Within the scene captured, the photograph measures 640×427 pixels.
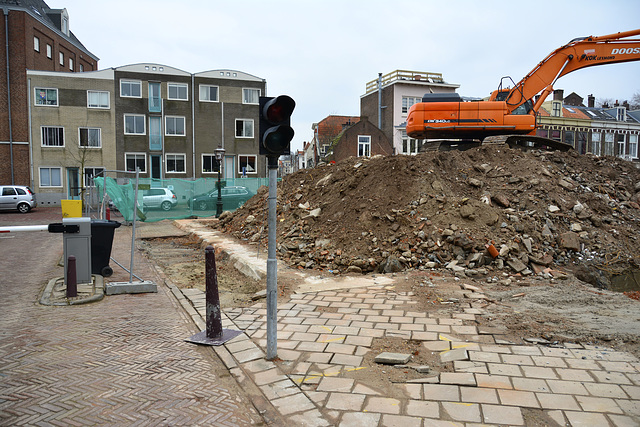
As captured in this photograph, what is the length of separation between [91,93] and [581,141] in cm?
4225

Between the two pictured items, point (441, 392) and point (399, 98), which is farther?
point (399, 98)

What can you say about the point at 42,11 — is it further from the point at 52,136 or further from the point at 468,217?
the point at 468,217

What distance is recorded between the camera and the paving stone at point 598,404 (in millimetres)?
3407

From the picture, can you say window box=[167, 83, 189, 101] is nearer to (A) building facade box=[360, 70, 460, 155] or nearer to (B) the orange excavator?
(A) building facade box=[360, 70, 460, 155]

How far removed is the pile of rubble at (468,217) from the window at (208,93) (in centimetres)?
2734

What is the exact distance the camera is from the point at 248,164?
38.9m

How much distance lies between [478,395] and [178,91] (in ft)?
124

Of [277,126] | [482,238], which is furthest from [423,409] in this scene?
[482,238]

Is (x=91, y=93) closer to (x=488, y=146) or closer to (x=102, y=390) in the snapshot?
(x=488, y=146)

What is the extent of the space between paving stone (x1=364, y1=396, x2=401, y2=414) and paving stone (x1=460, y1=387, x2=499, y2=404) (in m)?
0.56

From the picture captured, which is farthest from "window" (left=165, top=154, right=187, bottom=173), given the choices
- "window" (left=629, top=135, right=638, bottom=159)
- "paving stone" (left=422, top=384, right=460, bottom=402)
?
"window" (left=629, top=135, right=638, bottom=159)

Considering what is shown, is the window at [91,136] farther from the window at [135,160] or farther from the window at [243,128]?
the window at [243,128]

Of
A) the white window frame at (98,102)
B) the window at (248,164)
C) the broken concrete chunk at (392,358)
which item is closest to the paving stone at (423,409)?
the broken concrete chunk at (392,358)

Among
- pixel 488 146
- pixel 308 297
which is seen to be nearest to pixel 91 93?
pixel 488 146
